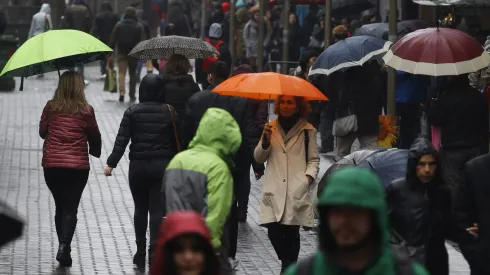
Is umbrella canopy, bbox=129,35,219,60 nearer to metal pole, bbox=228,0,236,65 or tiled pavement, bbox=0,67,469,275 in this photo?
tiled pavement, bbox=0,67,469,275

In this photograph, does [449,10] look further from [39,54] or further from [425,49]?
[39,54]

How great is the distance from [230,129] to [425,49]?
5351 millimetres

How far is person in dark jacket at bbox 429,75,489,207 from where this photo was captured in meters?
13.7

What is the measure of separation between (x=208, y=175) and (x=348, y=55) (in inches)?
339

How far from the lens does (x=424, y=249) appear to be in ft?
28.4

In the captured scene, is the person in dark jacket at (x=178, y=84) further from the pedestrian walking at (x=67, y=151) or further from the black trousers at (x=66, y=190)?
the black trousers at (x=66, y=190)

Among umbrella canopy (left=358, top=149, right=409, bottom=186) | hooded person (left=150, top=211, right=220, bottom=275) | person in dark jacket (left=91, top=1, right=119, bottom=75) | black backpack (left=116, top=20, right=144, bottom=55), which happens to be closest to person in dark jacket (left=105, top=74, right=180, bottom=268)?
umbrella canopy (left=358, top=149, right=409, bottom=186)

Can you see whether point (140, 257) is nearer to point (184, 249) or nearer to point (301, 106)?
point (301, 106)

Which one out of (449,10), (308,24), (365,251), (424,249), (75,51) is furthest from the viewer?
(308,24)

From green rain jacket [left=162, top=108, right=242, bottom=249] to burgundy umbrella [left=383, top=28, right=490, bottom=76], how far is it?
17.0 ft

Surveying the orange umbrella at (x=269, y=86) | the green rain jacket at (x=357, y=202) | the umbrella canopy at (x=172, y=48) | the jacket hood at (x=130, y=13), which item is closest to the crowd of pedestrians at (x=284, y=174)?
the green rain jacket at (x=357, y=202)

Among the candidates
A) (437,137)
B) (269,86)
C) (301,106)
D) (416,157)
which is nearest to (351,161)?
(269,86)

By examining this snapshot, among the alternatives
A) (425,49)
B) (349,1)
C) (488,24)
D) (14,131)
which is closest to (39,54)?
(425,49)

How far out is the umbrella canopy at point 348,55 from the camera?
16.9m
